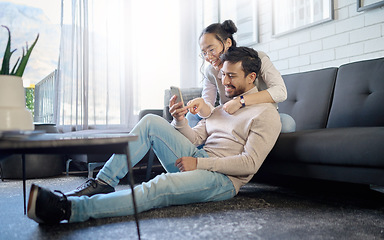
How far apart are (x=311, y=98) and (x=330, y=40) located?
2.18 ft

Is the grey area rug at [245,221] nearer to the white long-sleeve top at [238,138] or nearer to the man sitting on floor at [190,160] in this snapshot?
the man sitting on floor at [190,160]

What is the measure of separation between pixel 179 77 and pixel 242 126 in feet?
9.02

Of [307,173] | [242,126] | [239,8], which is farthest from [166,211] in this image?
[239,8]

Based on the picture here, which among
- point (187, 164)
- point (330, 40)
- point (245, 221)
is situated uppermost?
point (330, 40)

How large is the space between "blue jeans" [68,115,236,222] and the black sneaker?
3 centimetres

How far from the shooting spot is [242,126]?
5.10 ft

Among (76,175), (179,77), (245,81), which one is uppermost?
(179,77)

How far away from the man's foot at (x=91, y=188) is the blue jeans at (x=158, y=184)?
24mm

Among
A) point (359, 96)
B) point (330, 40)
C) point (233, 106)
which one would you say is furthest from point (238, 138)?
point (330, 40)

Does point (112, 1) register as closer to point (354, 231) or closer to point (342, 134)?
point (342, 134)

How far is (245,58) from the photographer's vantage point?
5.42ft

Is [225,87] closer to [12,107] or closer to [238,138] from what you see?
[238,138]

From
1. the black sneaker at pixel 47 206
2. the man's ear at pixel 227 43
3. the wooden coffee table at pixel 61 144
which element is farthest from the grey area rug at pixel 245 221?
the man's ear at pixel 227 43

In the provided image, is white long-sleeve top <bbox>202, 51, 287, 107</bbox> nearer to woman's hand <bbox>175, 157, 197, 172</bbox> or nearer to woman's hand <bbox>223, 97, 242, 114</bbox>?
woman's hand <bbox>223, 97, 242, 114</bbox>
